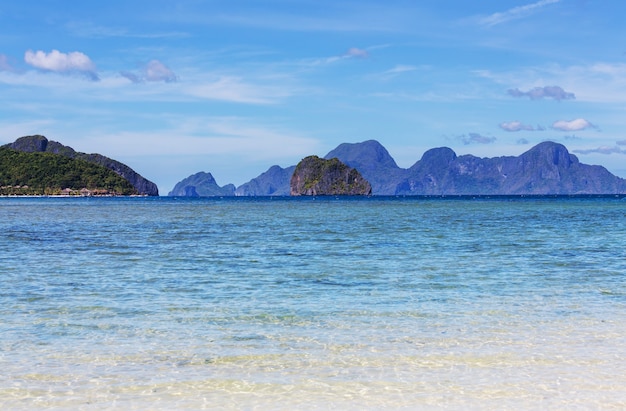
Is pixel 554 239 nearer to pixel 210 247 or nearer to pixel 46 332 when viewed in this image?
pixel 210 247

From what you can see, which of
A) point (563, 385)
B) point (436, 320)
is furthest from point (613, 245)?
point (563, 385)

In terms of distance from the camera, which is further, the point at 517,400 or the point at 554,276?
the point at 554,276

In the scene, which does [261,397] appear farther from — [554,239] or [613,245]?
[554,239]

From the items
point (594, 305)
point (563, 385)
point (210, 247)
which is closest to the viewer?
point (563, 385)

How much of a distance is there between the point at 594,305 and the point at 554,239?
25889 mm

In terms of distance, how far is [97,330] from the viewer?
14.4 m

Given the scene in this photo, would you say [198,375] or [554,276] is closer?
[198,375]

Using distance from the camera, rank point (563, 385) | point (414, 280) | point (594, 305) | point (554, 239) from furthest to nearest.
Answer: point (554, 239) → point (414, 280) → point (594, 305) → point (563, 385)

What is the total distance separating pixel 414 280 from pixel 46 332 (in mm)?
12275

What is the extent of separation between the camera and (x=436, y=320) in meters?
15.4

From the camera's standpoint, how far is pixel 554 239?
1657 inches

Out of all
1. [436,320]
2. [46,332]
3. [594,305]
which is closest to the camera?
[46,332]

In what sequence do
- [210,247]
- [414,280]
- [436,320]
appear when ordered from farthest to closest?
[210,247] → [414,280] → [436,320]

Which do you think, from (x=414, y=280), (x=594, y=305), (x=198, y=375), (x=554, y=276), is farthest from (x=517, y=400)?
(x=554, y=276)
